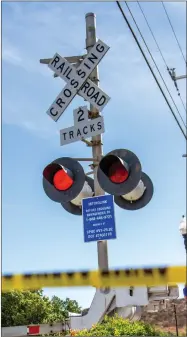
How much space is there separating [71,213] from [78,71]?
193 cm

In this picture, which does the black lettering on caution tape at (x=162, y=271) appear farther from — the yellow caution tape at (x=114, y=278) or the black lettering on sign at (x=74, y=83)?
the black lettering on sign at (x=74, y=83)

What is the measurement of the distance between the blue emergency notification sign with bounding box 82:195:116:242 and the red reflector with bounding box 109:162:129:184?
18.5 inches

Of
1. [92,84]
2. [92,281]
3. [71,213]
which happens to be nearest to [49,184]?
[71,213]

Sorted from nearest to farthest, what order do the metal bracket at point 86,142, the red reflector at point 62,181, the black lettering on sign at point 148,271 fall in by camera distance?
1. the black lettering on sign at point 148,271
2. the red reflector at point 62,181
3. the metal bracket at point 86,142

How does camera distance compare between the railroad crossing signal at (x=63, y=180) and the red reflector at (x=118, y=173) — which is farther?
the railroad crossing signal at (x=63, y=180)

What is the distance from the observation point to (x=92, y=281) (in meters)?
3.37

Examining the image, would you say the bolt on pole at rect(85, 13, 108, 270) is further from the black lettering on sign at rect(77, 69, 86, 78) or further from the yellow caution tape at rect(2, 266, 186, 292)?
the yellow caution tape at rect(2, 266, 186, 292)

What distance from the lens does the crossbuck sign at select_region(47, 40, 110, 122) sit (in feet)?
20.5

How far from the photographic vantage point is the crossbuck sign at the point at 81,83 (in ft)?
20.5

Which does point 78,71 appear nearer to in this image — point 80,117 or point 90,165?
point 80,117

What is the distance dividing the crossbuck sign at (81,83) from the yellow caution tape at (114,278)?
3.09 metres

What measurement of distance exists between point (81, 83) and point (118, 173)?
1.67 metres

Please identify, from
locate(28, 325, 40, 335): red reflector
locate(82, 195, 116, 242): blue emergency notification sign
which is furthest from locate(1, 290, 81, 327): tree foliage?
locate(82, 195, 116, 242): blue emergency notification sign

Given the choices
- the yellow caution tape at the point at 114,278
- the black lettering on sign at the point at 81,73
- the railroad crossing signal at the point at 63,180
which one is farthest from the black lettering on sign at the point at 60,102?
the yellow caution tape at the point at 114,278
